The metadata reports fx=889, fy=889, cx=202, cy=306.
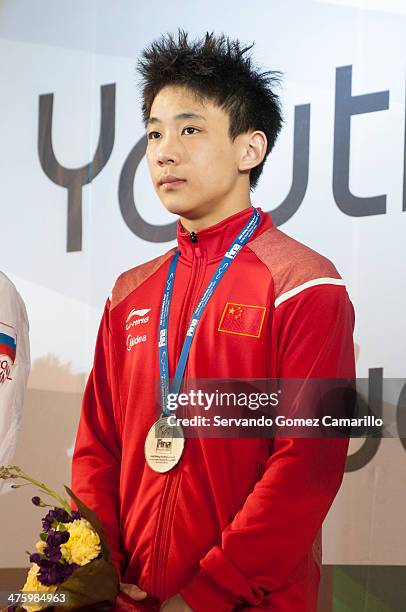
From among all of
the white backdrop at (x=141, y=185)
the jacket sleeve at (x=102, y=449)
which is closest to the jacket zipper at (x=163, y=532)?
the jacket sleeve at (x=102, y=449)

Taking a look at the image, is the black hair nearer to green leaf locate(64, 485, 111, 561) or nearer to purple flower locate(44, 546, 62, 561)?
green leaf locate(64, 485, 111, 561)

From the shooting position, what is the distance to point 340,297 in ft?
6.77

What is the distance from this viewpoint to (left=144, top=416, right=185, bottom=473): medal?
206cm

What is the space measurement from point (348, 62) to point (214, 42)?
1.41 ft

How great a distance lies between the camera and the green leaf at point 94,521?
77.1 inches

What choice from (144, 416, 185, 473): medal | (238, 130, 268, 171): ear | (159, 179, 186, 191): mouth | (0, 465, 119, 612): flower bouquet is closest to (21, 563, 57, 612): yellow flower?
(0, 465, 119, 612): flower bouquet

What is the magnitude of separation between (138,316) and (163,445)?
1.14 ft

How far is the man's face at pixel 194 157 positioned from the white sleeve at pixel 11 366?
662mm

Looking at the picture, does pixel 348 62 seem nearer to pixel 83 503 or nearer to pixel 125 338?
pixel 125 338

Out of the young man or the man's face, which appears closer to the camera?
the young man

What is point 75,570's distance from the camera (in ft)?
6.31

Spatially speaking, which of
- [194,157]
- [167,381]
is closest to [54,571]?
[167,381]

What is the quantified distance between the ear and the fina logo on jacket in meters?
0.44

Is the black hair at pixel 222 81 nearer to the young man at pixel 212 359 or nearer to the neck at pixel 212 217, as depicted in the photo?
the young man at pixel 212 359
